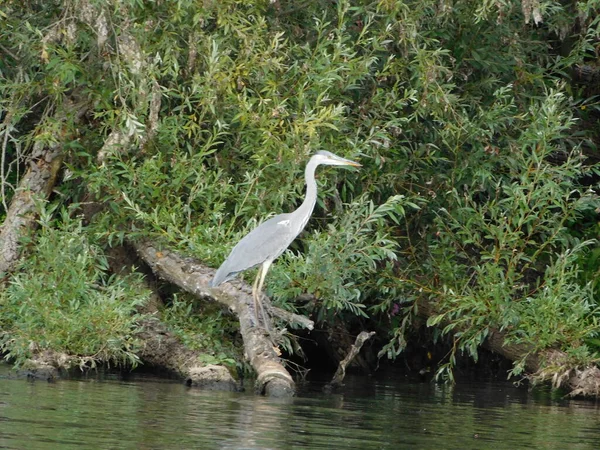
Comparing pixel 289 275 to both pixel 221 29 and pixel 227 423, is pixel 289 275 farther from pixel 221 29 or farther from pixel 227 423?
pixel 227 423

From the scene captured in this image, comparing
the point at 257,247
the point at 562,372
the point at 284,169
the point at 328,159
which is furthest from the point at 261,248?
the point at 562,372

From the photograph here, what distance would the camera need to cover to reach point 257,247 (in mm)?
9352

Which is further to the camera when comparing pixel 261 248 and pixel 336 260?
pixel 336 260

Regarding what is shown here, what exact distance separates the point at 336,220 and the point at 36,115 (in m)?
3.26

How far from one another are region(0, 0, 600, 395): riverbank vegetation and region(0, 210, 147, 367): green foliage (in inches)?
0.8

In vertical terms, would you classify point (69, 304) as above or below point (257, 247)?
below

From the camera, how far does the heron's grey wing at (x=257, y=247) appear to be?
936 cm

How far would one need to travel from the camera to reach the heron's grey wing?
30.7ft

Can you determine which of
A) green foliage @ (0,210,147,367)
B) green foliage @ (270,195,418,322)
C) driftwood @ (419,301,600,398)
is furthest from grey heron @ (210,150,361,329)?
driftwood @ (419,301,600,398)

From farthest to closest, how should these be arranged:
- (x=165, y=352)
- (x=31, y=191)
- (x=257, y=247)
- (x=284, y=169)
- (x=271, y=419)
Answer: (x=31, y=191)
(x=284, y=169)
(x=165, y=352)
(x=257, y=247)
(x=271, y=419)

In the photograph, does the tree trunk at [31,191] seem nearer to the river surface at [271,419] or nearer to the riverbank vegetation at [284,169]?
the riverbank vegetation at [284,169]

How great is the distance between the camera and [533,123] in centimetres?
1058

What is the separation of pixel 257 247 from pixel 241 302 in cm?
62

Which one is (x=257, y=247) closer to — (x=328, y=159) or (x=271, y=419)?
(x=328, y=159)
